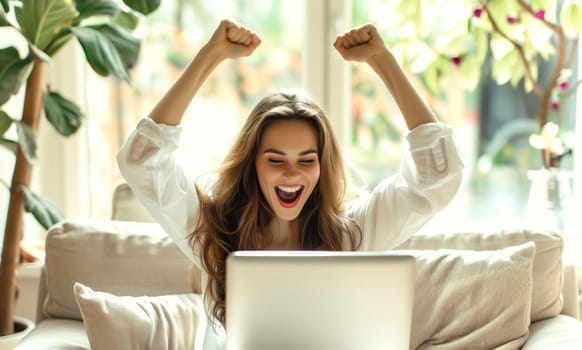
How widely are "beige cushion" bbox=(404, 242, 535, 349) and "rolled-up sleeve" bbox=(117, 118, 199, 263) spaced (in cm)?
62

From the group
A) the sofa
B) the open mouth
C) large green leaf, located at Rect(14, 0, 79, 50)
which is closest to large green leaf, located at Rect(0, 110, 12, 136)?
large green leaf, located at Rect(14, 0, 79, 50)

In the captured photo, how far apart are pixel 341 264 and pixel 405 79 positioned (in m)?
0.60

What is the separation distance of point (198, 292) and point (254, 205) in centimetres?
39

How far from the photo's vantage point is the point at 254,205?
178cm

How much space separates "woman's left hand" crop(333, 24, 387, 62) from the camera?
171 centimetres

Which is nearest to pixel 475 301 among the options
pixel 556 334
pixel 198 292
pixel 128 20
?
pixel 556 334

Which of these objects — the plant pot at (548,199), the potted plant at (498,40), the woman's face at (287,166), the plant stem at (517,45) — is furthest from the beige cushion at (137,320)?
the plant stem at (517,45)

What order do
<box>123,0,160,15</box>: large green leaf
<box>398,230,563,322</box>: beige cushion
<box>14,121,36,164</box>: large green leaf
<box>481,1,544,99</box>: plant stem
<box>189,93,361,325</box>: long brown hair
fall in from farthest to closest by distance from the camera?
1. <box>481,1,544,99</box>: plant stem
2. <box>123,0,160,15</box>: large green leaf
3. <box>14,121,36,164</box>: large green leaf
4. <box>398,230,563,322</box>: beige cushion
5. <box>189,93,361,325</box>: long brown hair

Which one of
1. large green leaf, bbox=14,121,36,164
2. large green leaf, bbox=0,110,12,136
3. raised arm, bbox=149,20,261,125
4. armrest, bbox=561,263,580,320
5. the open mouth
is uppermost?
raised arm, bbox=149,20,261,125

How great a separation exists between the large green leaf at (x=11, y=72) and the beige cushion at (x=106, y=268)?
40cm

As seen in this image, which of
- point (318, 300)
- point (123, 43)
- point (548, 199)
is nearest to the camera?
point (318, 300)

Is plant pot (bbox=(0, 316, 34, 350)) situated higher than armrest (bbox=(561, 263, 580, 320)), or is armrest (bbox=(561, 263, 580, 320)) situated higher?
armrest (bbox=(561, 263, 580, 320))

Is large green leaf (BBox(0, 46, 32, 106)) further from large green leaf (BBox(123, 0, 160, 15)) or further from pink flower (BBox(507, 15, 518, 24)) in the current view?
pink flower (BBox(507, 15, 518, 24))

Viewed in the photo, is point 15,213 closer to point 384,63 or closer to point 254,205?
point 254,205
